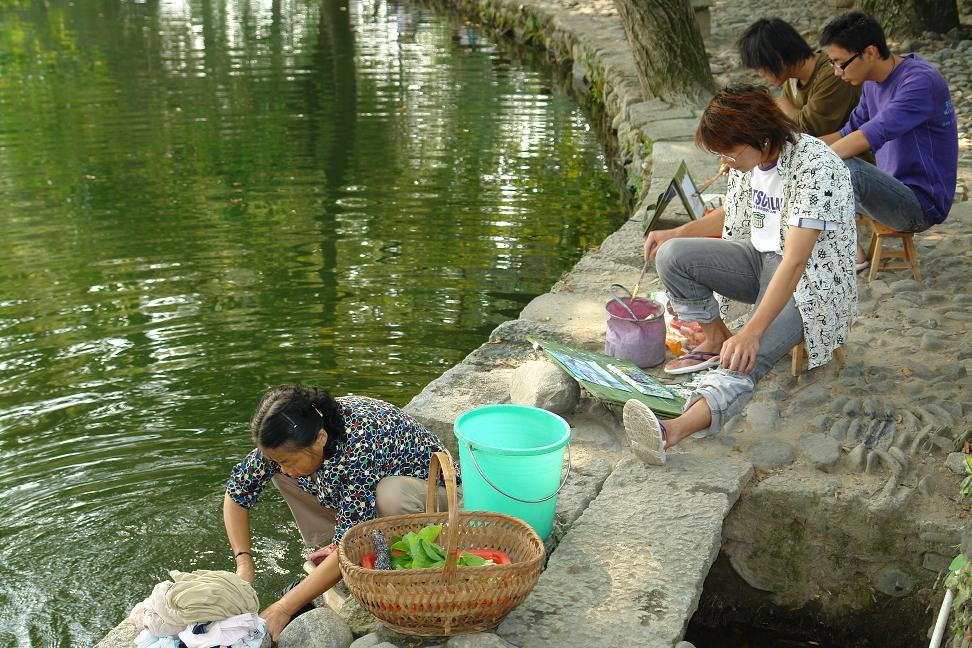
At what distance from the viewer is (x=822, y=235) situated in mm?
3980

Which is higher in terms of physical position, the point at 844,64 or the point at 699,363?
the point at 844,64

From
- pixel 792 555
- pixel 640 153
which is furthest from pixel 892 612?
pixel 640 153

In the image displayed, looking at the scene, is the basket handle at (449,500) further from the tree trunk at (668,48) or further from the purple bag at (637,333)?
the tree trunk at (668,48)

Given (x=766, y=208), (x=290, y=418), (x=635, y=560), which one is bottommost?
(x=635, y=560)

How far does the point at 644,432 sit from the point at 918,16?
9.38 m

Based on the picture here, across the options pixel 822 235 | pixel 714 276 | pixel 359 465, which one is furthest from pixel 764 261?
pixel 359 465

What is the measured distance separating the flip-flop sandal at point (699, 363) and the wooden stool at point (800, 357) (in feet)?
1.04

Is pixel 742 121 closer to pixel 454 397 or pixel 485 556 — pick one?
pixel 454 397

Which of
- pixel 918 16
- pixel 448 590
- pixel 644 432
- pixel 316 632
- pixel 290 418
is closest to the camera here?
pixel 448 590

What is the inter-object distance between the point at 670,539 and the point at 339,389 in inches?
110

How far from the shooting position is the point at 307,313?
6836mm

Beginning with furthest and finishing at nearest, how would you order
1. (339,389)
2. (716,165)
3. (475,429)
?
(716,165) → (339,389) → (475,429)

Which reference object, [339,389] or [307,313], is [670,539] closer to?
[339,389]

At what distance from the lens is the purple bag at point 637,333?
455cm
